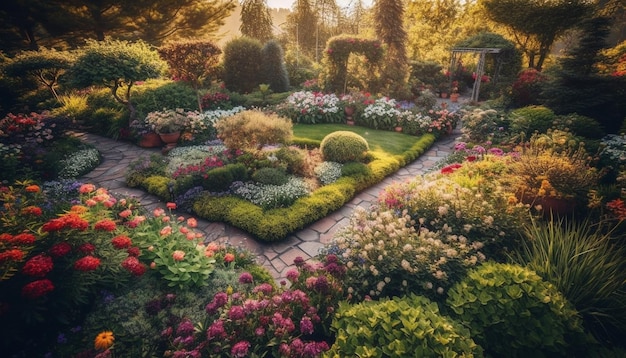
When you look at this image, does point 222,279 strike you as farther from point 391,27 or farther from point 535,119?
point 391,27

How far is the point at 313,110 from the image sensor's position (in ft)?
41.8

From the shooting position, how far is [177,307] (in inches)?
134

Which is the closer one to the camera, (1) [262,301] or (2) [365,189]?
(1) [262,301]

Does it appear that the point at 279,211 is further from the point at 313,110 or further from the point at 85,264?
the point at 313,110

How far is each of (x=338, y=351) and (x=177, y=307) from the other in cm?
198

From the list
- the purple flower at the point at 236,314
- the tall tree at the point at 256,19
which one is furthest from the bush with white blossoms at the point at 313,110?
the tall tree at the point at 256,19

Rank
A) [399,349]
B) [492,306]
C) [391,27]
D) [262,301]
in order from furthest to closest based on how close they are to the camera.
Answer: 1. [391,27]
2. [262,301]
3. [492,306]
4. [399,349]

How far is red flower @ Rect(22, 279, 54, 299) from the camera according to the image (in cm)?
256

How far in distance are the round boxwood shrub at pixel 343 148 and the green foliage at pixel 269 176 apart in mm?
1863

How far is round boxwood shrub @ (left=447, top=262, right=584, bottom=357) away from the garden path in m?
2.77

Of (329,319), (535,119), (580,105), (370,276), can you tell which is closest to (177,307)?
(329,319)

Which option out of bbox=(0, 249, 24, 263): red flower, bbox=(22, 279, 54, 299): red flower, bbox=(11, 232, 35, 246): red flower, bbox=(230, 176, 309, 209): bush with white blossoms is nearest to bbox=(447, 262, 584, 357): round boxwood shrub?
bbox=(22, 279, 54, 299): red flower

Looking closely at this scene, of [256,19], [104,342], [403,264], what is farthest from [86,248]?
[256,19]

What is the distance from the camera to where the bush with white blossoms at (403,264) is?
338cm
